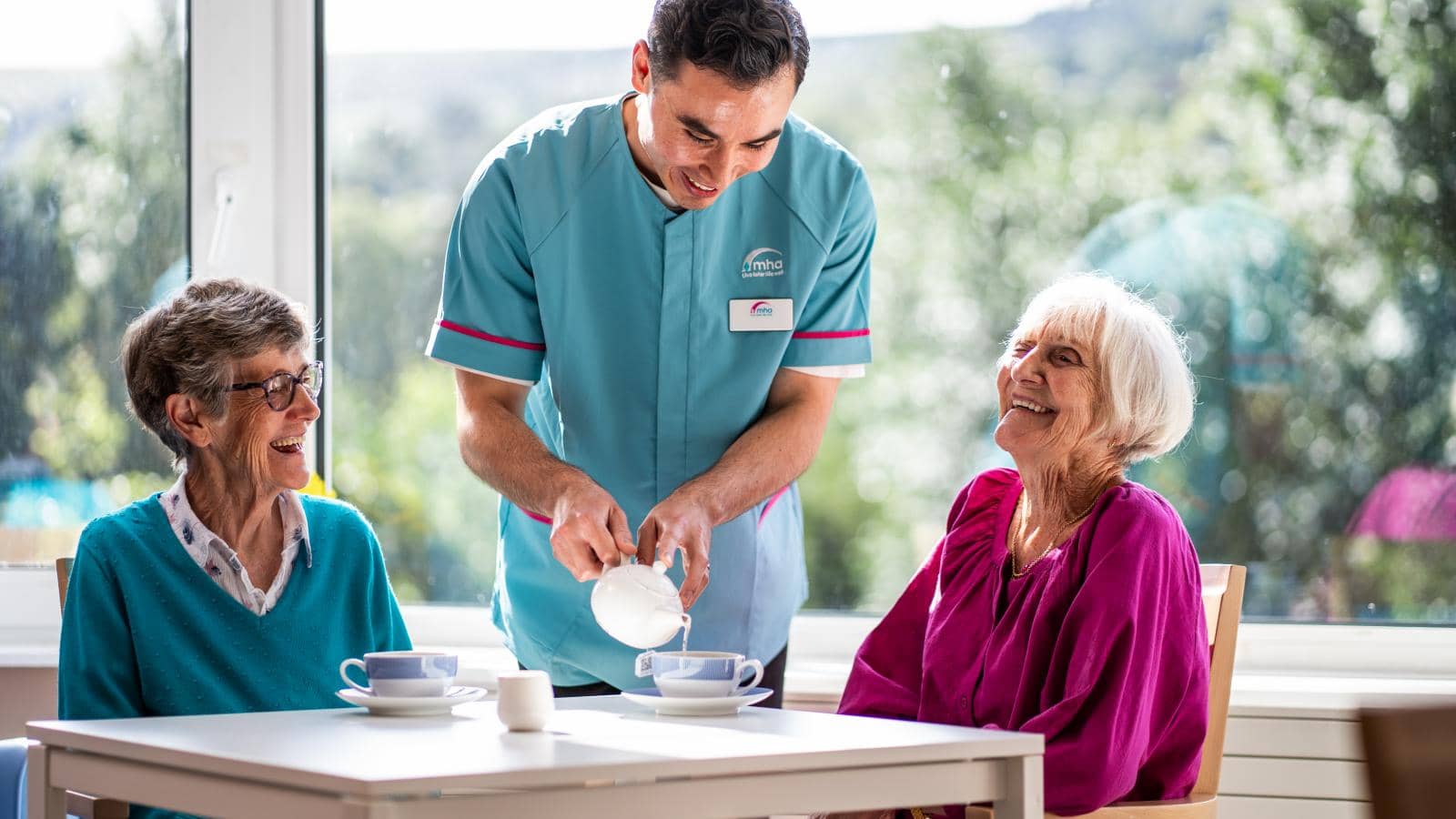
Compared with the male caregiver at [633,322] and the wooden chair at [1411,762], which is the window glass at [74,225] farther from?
the wooden chair at [1411,762]

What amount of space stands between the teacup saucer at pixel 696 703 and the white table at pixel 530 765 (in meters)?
0.02

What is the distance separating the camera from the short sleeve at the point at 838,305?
7.79 feet

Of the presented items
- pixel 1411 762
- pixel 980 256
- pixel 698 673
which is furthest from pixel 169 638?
pixel 980 256

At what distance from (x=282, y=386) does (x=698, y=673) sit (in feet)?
2.75

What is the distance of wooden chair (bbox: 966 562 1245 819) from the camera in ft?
6.72

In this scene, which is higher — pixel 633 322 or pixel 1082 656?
pixel 633 322

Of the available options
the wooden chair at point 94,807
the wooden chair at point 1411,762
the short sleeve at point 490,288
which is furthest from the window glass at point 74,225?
the wooden chair at point 1411,762

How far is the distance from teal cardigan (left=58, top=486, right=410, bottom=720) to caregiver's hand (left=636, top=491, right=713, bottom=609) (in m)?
0.51

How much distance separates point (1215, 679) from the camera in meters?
2.23

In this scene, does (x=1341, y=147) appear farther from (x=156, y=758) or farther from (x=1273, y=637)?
(x=156, y=758)

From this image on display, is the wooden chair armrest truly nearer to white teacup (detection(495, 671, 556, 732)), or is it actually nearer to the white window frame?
white teacup (detection(495, 671, 556, 732))

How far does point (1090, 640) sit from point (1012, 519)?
360 mm

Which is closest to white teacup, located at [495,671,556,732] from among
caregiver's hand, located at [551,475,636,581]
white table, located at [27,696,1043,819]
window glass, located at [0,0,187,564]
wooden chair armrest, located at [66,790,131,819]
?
white table, located at [27,696,1043,819]

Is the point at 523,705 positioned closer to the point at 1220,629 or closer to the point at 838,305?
the point at 838,305
